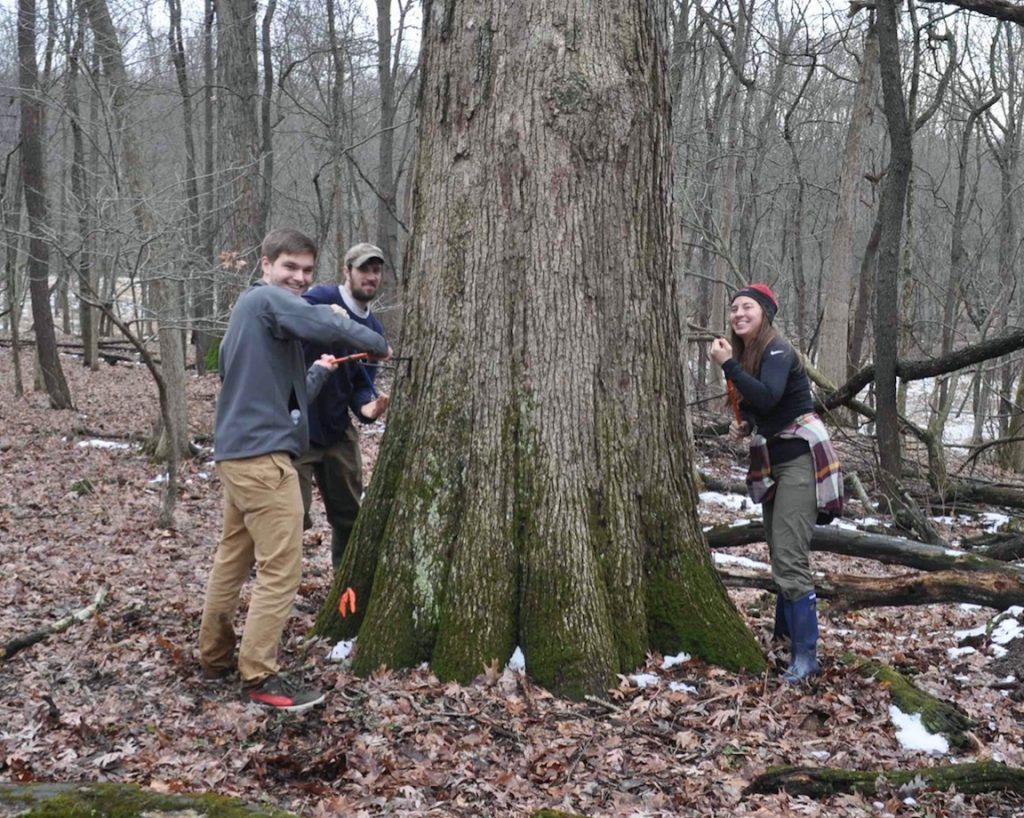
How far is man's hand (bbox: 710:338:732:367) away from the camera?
4848 millimetres

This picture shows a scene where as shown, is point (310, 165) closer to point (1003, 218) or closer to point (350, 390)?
point (1003, 218)

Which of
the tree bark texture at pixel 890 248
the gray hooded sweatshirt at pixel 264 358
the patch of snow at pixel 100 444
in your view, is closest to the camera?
the gray hooded sweatshirt at pixel 264 358

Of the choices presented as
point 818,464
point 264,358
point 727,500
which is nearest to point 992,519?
point 727,500

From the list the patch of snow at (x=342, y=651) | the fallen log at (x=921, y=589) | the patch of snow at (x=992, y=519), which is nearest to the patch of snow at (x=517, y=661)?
the patch of snow at (x=342, y=651)

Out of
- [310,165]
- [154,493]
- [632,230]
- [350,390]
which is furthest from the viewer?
[310,165]

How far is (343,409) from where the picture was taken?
18.5ft

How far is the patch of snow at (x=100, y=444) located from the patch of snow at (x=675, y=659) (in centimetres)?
1080

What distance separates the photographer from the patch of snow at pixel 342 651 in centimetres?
460

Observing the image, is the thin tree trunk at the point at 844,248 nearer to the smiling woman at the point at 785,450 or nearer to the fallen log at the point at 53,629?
the smiling woman at the point at 785,450

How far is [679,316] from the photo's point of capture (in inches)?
186

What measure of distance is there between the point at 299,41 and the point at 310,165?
1282 cm

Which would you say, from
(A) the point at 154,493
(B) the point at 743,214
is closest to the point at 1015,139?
(B) the point at 743,214

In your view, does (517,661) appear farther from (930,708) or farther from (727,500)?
(727,500)

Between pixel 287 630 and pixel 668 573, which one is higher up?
pixel 668 573
